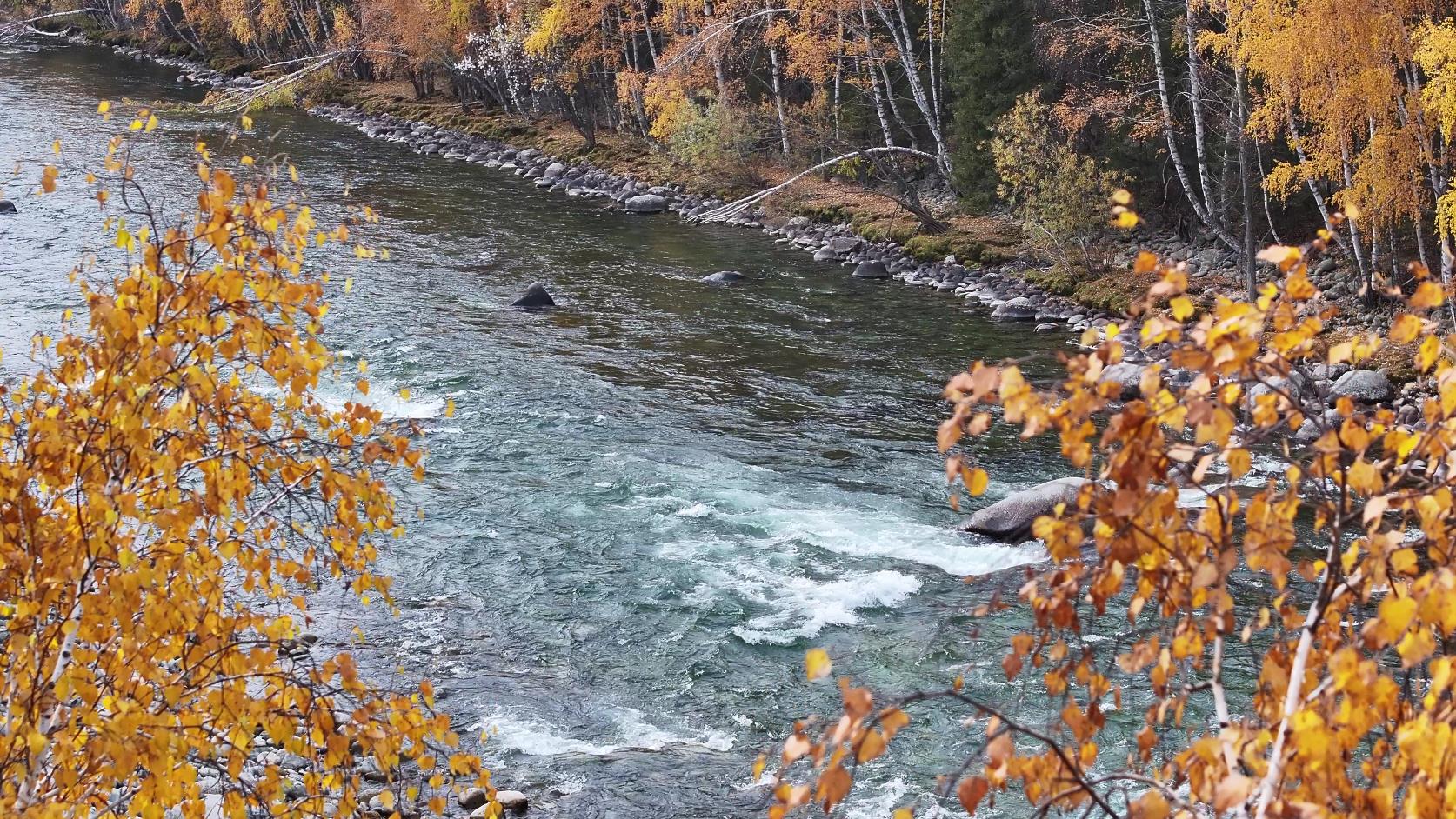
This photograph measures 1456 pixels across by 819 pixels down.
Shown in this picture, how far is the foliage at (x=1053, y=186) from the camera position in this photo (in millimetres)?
24656

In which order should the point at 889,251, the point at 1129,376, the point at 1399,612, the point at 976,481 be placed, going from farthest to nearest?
the point at 889,251, the point at 1129,376, the point at 976,481, the point at 1399,612

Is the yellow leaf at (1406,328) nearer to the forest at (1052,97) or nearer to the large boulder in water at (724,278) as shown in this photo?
the forest at (1052,97)

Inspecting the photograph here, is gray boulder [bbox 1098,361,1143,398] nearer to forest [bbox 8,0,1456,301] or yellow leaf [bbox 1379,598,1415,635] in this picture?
forest [bbox 8,0,1456,301]

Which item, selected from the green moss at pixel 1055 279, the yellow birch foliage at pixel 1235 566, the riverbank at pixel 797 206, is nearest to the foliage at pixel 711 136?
the riverbank at pixel 797 206

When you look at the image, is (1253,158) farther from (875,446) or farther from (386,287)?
(386,287)

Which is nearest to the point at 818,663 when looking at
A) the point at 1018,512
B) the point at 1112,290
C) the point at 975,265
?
the point at 1018,512

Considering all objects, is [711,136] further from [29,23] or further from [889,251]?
[29,23]

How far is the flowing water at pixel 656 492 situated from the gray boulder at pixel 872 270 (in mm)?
502

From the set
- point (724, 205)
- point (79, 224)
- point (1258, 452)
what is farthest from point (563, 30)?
point (1258, 452)

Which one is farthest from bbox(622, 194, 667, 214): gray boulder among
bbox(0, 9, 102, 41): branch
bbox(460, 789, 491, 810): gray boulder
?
bbox(460, 789, 491, 810): gray boulder

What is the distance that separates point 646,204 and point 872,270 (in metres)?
8.50

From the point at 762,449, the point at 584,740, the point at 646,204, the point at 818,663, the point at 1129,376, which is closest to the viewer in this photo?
the point at 818,663

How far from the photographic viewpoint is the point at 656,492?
573 inches

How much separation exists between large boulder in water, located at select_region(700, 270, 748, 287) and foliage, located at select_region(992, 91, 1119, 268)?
5.42 m
